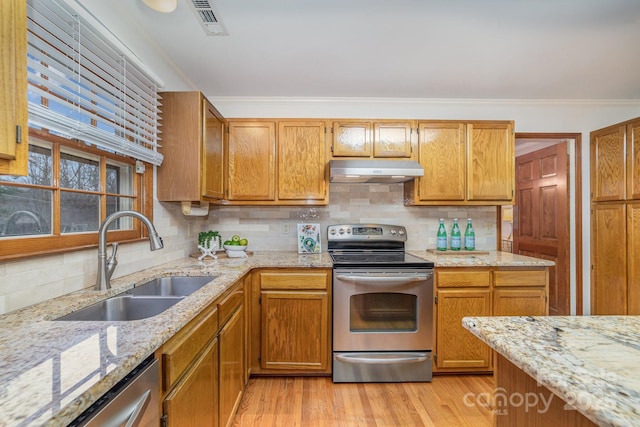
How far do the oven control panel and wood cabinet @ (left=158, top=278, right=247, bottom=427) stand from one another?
107 centimetres

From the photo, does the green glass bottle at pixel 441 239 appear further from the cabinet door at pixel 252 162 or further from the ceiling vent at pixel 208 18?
the ceiling vent at pixel 208 18

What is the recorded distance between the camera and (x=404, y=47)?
1.99 metres

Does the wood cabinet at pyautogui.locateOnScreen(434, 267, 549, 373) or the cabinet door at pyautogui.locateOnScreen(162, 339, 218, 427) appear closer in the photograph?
the cabinet door at pyautogui.locateOnScreen(162, 339, 218, 427)

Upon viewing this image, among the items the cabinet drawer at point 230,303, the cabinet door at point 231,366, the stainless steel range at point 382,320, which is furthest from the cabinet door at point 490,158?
the cabinet door at point 231,366

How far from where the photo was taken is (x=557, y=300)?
309 cm

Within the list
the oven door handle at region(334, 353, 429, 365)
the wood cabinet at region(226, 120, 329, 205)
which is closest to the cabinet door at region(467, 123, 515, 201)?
the wood cabinet at region(226, 120, 329, 205)

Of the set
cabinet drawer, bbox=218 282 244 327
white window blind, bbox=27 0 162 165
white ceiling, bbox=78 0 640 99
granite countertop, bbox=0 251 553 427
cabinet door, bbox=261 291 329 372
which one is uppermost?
white ceiling, bbox=78 0 640 99

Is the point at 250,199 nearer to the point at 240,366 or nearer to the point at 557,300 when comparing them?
the point at 240,366

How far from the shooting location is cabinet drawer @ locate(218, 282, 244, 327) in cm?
154

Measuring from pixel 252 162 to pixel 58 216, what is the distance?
147 centimetres

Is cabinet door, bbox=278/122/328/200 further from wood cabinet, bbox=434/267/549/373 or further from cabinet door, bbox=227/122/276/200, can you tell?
wood cabinet, bbox=434/267/549/373

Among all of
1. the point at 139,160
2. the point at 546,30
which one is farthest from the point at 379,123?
the point at 139,160

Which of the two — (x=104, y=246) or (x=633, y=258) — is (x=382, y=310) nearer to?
(x=104, y=246)

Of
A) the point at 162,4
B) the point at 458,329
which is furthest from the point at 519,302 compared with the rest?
the point at 162,4
